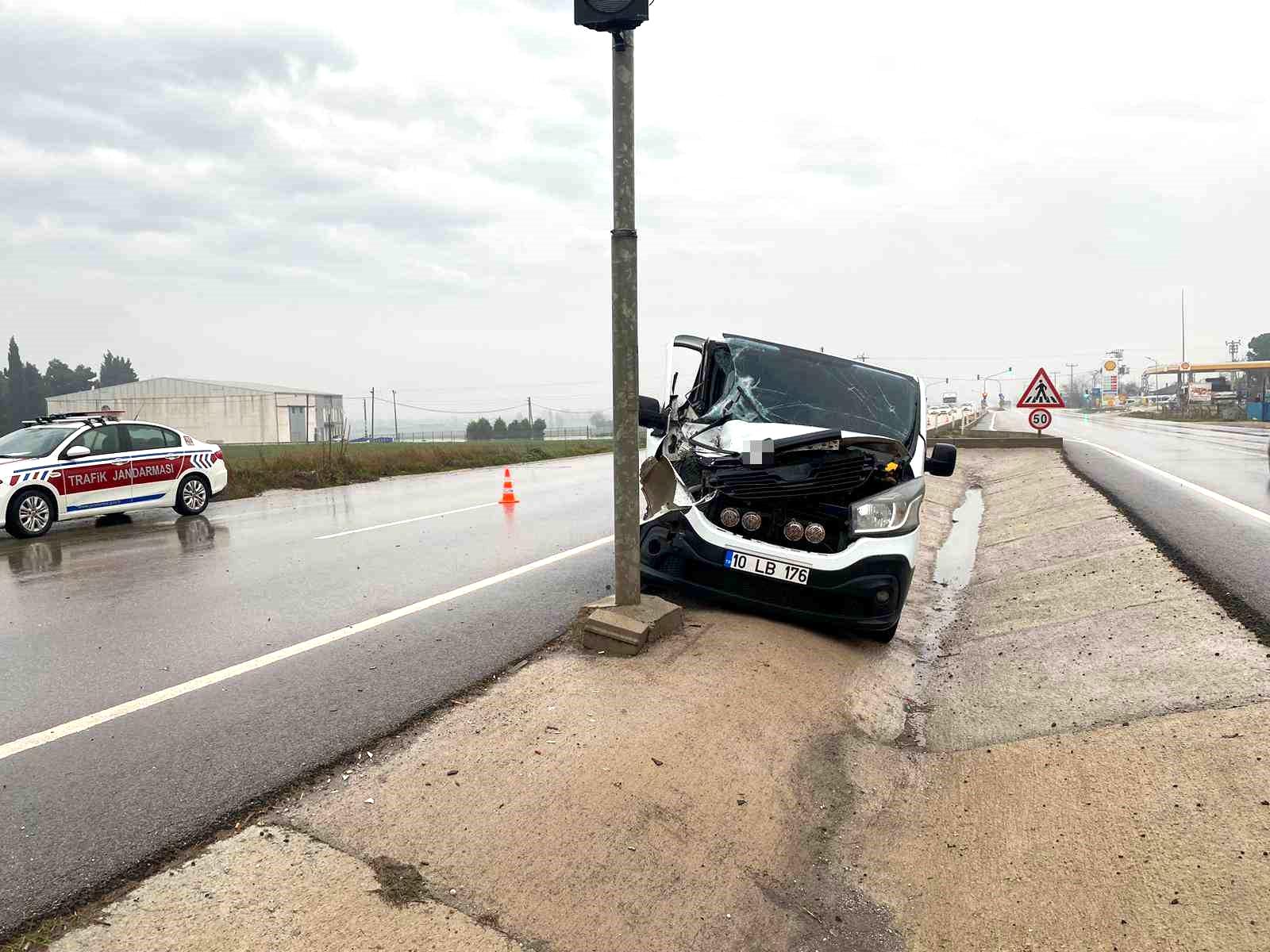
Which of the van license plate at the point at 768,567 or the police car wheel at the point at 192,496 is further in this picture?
the police car wheel at the point at 192,496

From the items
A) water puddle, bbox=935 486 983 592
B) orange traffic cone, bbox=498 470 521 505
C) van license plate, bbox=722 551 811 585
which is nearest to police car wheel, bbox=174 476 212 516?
orange traffic cone, bbox=498 470 521 505

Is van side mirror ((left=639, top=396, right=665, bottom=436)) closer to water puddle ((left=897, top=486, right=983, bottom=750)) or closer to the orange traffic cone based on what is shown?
water puddle ((left=897, top=486, right=983, bottom=750))

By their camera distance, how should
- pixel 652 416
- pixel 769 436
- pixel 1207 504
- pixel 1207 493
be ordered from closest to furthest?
pixel 769 436 < pixel 652 416 < pixel 1207 504 < pixel 1207 493

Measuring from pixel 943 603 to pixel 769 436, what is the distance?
126 inches

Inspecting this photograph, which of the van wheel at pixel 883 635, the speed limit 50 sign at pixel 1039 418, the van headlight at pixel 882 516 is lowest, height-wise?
the van wheel at pixel 883 635

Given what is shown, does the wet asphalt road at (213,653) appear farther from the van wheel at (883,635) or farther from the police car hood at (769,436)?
the van wheel at (883,635)

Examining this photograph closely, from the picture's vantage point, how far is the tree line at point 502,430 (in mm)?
83925

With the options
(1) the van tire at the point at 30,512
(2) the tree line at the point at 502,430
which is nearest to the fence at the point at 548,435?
(2) the tree line at the point at 502,430

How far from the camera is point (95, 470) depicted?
12.1 meters

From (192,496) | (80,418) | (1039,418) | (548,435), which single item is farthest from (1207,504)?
(548,435)

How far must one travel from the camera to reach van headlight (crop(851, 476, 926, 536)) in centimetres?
571

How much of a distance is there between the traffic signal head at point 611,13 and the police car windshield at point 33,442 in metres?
10.6

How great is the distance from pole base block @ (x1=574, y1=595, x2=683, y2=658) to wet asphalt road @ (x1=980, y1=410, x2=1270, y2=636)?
359cm

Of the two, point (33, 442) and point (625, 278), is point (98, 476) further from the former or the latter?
point (625, 278)
